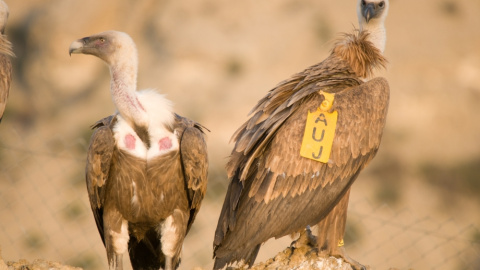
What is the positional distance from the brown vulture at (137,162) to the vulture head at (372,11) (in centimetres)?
160

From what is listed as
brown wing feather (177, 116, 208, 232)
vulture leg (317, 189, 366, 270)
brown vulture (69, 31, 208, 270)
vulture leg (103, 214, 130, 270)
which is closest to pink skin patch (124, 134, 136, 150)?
brown vulture (69, 31, 208, 270)

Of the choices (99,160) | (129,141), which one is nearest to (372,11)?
(129,141)

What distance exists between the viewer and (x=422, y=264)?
1403cm

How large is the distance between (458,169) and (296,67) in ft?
12.8

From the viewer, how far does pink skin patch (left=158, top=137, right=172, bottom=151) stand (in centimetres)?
587

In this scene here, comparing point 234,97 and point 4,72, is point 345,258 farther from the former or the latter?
point 234,97

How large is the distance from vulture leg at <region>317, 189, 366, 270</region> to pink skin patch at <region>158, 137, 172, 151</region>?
1.22 meters

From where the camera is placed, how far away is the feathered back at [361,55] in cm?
602

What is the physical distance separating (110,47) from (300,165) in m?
1.68

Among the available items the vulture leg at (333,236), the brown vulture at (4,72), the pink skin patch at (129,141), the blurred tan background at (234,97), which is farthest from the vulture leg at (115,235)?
the blurred tan background at (234,97)

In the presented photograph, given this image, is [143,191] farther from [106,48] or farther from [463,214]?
[463,214]

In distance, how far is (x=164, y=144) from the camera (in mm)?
5879

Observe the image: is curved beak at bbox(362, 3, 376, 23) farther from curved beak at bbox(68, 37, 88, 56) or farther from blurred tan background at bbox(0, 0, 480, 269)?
blurred tan background at bbox(0, 0, 480, 269)

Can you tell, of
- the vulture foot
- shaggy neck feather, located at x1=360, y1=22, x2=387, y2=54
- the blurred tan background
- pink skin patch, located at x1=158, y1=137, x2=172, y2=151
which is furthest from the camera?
the blurred tan background
